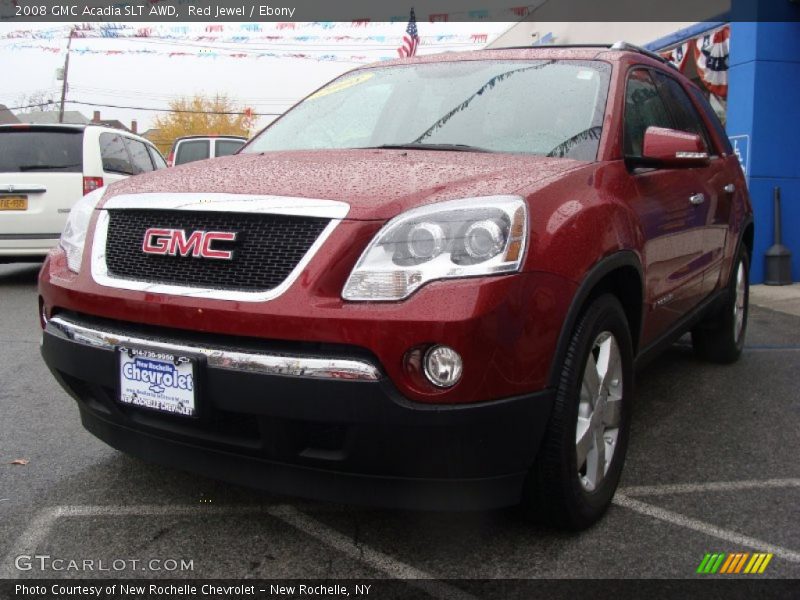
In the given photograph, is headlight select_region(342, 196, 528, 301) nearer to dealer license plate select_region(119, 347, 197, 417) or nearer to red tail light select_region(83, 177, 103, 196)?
dealer license plate select_region(119, 347, 197, 417)

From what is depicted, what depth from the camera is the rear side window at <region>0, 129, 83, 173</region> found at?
782cm

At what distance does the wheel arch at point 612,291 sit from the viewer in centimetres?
226

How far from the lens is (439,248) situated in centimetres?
213

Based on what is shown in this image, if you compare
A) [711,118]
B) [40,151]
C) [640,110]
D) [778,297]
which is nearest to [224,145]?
[40,151]

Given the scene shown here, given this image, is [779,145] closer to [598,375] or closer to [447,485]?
[598,375]

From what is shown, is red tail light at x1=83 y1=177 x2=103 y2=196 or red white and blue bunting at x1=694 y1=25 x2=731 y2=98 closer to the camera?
→ red tail light at x1=83 y1=177 x2=103 y2=196

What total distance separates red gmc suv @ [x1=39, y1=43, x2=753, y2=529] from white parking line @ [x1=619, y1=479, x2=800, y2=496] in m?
0.27

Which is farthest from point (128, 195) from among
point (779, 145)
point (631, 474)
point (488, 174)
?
point (779, 145)

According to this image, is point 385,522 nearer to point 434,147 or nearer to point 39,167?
point 434,147

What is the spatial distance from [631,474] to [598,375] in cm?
75

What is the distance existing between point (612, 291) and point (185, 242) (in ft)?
4.90

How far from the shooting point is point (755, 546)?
2.51 meters

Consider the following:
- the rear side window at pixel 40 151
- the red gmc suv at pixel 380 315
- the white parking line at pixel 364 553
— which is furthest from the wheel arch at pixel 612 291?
the rear side window at pixel 40 151

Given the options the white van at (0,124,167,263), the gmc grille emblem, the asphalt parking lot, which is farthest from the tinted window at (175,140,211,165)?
the gmc grille emblem
